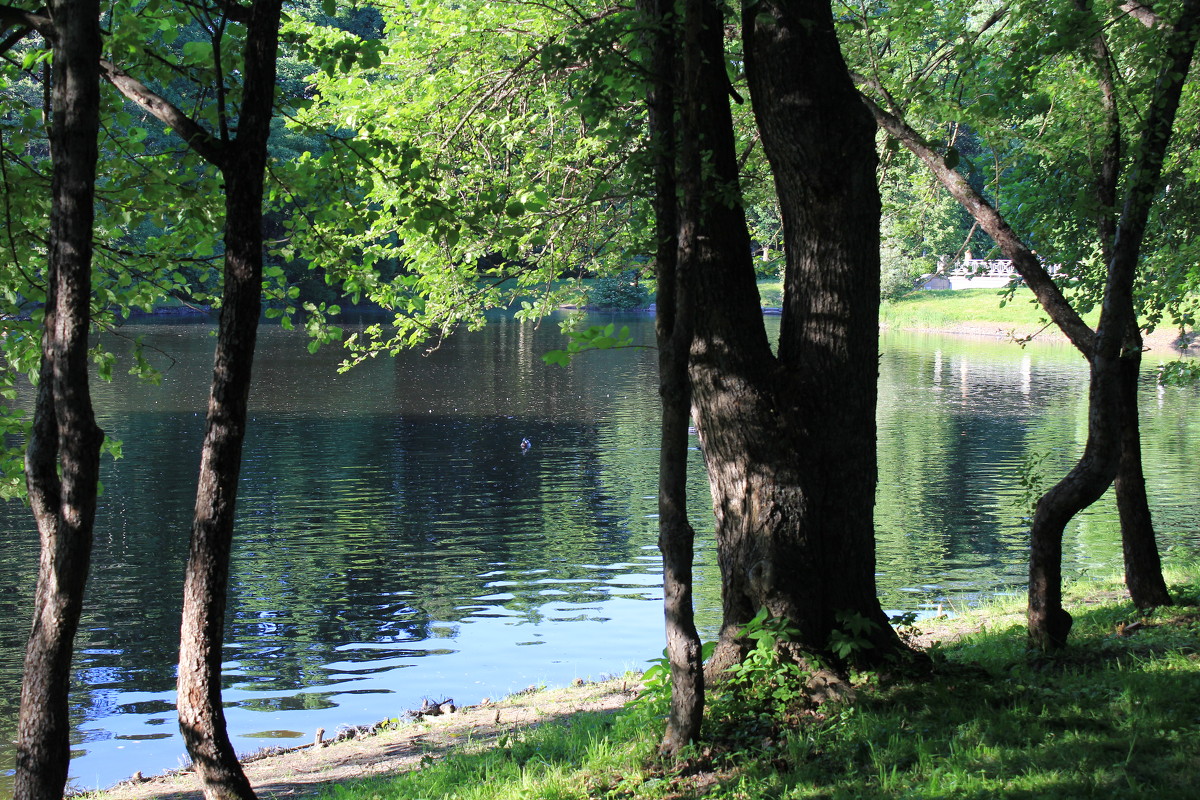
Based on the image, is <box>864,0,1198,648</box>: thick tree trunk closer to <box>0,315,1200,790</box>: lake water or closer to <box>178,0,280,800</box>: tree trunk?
<box>178,0,280,800</box>: tree trunk

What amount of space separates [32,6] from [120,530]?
1299 centimetres

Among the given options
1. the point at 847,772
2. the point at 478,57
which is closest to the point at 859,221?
the point at 847,772

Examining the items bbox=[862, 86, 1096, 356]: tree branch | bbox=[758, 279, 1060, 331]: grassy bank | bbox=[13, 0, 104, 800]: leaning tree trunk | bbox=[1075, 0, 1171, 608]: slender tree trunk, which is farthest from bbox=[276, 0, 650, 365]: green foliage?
bbox=[758, 279, 1060, 331]: grassy bank

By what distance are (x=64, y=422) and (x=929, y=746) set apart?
430 centimetres

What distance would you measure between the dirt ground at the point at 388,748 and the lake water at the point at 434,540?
4.07ft

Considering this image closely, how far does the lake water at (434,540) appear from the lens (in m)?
A: 11.6

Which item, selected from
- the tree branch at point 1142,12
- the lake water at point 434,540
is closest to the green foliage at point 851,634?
the tree branch at point 1142,12

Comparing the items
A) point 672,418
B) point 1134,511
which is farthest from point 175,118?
point 1134,511

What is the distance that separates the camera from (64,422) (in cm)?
467

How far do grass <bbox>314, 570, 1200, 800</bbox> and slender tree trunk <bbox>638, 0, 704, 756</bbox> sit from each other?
12.0 inches

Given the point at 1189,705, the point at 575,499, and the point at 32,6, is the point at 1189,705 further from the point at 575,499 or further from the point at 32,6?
the point at 575,499

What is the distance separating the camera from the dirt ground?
760cm

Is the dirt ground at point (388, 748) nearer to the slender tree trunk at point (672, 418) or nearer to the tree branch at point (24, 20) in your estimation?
the slender tree trunk at point (672, 418)

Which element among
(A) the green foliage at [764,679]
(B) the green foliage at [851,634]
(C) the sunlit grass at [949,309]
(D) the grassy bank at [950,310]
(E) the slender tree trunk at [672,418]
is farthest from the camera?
(C) the sunlit grass at [949,309]
